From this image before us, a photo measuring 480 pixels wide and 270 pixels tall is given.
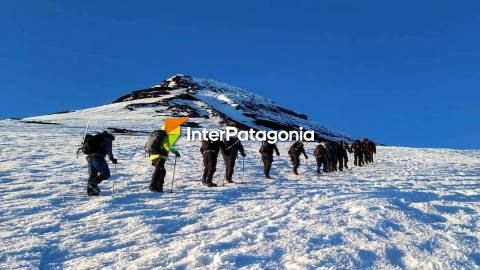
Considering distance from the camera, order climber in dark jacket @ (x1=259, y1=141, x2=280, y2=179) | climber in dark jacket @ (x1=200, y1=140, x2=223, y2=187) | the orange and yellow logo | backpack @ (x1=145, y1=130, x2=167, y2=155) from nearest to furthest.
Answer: backpack @ (x1=145, y1=130, x2=167, y2=155)
the orange and yellow logo
climber in dark jacket @ (x1=200, y1=140, x2=223, y2=187)
climber in dark jacket @ (x1=259, y1=141, x2=280, y2=179)

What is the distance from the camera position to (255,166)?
2298 centimetres

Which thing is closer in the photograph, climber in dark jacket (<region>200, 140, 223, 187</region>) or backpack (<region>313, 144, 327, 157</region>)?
climber in dark jacket (<region>200, 140, 223, 187</region>)

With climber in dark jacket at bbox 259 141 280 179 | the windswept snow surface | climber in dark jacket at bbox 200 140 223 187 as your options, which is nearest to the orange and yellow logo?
the windswept snow surface

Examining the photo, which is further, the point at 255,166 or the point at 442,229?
the point at 255,166

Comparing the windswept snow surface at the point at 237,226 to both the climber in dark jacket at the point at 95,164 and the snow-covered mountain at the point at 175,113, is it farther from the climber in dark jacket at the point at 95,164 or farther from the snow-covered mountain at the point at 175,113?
the snow-covered mountain at the point at 175,113

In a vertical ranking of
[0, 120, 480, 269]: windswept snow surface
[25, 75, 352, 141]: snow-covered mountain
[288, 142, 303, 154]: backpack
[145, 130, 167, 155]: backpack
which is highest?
[25, 75, 352, 141]: snow-covered mountain

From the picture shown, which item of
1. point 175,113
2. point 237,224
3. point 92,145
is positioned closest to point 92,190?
point 92,145

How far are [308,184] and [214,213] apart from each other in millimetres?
6644

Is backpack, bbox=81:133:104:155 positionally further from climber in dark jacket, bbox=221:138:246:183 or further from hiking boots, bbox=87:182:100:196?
climber in dark jacket, bbox=221:138:246:183

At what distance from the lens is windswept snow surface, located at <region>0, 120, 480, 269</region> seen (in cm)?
664

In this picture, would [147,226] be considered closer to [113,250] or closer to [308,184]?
[113,250]

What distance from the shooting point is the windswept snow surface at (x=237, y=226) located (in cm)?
664

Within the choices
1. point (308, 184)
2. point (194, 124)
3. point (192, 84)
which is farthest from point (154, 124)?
point (192, 84)

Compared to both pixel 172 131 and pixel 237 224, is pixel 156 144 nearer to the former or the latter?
pixel 172 131
